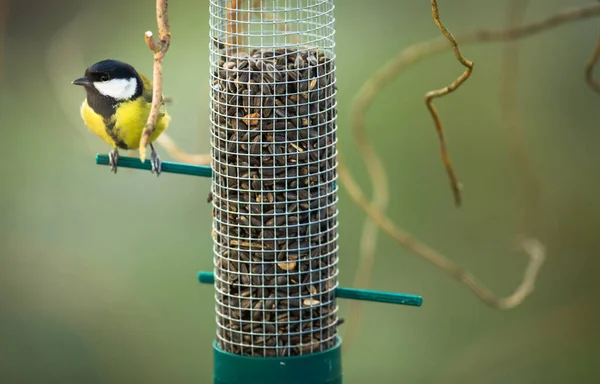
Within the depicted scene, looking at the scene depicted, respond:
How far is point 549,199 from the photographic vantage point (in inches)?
270

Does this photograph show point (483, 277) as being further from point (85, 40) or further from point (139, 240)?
point (85, 40)

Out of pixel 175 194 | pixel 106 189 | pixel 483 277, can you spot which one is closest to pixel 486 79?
pixel 483 277

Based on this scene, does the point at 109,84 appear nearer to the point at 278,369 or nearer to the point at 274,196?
the point at 274,196

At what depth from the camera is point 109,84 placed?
164 inches

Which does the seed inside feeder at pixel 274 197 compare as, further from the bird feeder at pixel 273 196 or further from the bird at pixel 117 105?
the bird at pixel 117 105

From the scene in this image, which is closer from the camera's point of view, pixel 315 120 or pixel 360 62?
pixel 315 120

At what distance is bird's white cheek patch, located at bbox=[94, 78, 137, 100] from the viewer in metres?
4.15

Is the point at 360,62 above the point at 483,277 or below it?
above

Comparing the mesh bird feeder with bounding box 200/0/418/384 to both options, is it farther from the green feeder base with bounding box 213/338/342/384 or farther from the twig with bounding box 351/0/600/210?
the twig with bounding box 351/0/600/210

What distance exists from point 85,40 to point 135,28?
1.29ft

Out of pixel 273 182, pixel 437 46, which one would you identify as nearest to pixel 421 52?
pixel 437 46

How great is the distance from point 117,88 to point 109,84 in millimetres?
40

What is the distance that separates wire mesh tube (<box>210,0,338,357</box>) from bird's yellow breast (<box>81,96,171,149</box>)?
562 mm

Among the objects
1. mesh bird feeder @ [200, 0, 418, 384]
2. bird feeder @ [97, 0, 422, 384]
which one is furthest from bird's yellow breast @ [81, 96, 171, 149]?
mesh bird feeder @ [200, 0, 418, 384]
